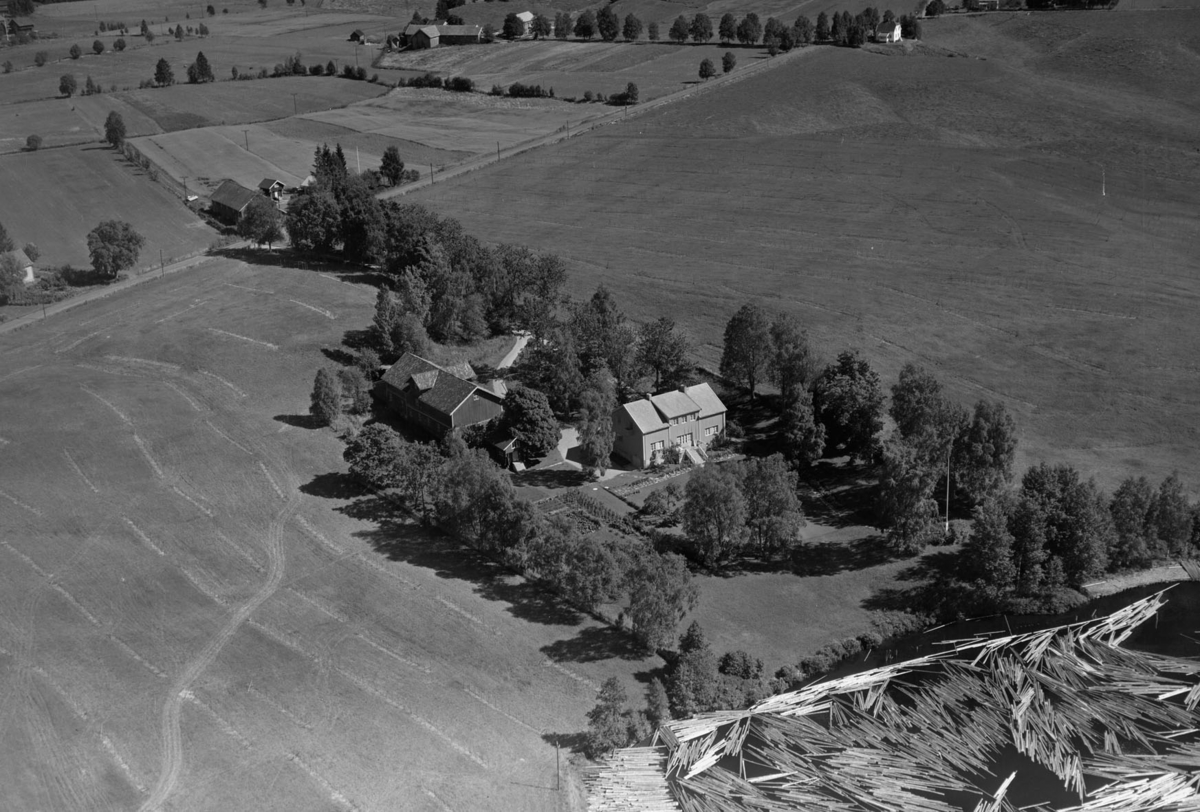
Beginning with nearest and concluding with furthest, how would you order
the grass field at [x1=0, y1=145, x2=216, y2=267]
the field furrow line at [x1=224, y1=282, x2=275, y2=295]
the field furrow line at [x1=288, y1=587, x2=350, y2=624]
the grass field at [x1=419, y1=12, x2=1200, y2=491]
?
the field furrow line at [x1=288, y1=587, x2=350, y2=624] < the grass field at [x1=419, y1=12, x2=1200, y2=491] < the field furrow line at [x1=224, y1=282, x2=275, y2=295] < the grass field at [x1=0, y1=145, x2=216, y2=267]

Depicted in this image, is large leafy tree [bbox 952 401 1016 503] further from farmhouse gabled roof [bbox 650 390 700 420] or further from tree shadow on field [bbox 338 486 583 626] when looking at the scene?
tree shadow on field [bbox 338 486 583 626]

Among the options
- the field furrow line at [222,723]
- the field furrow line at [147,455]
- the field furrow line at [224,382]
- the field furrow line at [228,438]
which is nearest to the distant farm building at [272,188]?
the field furrow line at [224,382]

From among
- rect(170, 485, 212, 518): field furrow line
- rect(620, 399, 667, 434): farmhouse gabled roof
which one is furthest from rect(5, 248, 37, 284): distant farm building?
rect(620, 399, 667, 434): farmhouse gabled roof

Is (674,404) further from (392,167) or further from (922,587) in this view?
(392,167)

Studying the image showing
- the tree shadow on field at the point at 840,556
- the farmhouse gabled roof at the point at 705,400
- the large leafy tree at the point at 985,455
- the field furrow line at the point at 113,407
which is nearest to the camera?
the tree shadow on field at the point at 840,556

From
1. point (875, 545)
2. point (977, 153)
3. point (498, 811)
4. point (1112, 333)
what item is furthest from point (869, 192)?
point (498, 811)

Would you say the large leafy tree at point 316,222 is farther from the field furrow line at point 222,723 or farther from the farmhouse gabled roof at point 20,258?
the field furrow line at point 222,723

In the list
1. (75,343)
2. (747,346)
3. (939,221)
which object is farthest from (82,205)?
(939,221)
